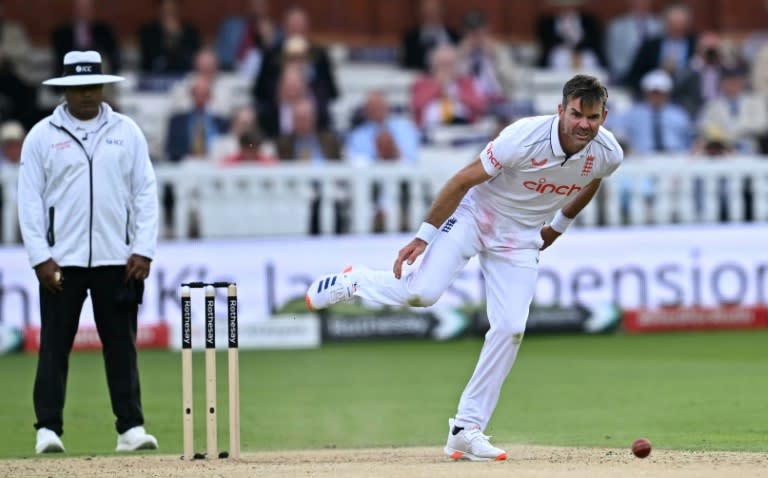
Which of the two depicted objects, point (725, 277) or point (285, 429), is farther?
point (725, 277)

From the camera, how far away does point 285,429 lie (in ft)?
37.9

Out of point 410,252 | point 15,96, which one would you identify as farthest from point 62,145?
point 15,96

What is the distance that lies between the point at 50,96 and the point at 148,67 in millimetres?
1267

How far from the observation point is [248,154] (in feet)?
57.8

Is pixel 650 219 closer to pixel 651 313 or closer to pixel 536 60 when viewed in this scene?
pixel 651 313

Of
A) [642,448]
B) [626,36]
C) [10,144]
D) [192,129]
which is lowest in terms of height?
[642,448]

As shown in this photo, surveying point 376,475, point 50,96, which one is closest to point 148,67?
point 50,96

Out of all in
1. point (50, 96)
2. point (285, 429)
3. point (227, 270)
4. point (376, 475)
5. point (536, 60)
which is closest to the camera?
point (376, 475)

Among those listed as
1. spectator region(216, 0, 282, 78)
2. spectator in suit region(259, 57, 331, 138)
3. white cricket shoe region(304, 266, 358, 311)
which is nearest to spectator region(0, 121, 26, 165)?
spectator in suit region(259, 57, 331, 138)

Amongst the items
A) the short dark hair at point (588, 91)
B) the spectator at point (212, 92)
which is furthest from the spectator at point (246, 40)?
the short dark hair at point (588, 91)

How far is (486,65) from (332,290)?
11.5 m

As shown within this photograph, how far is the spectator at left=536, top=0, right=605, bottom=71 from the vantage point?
22359 mm

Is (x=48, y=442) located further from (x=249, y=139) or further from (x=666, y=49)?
(x=666, y=49)

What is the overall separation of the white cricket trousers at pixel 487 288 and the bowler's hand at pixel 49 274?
2.04 m
